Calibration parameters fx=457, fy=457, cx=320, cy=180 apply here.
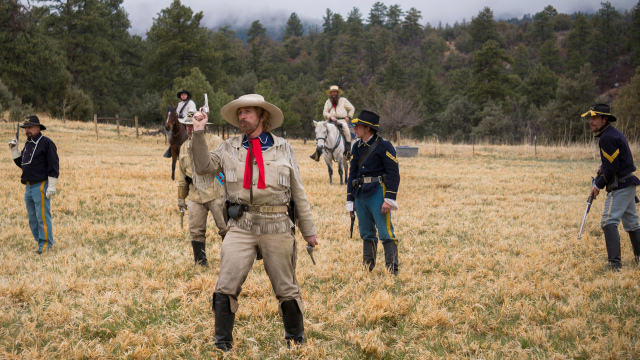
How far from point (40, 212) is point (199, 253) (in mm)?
2559

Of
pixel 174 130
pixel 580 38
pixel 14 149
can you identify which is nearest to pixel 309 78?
pixel 580 38

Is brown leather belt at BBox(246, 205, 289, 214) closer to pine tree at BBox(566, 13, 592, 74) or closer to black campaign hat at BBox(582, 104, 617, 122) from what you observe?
black campaign hat at BBox(582, 104, 617, 122)

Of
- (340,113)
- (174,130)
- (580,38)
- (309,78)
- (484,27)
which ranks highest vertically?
(484,27)

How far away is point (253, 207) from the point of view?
143 inches

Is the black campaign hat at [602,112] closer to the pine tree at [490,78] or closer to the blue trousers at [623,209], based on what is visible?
the blue trousers at [623,209]

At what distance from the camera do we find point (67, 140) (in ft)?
92.8

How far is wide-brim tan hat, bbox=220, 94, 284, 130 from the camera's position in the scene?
357 cm

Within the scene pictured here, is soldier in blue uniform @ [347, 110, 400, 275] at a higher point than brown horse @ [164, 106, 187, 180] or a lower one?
lower

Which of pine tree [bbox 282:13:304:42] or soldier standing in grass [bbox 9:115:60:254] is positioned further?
pine tree [bbox 282:13:304:42]

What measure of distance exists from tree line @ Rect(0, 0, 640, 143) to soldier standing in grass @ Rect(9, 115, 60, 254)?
15628 millimetres

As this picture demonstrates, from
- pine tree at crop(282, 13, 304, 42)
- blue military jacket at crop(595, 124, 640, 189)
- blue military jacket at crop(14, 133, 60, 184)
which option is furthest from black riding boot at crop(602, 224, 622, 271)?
pine tree at crop(282, 13, 304, 42)

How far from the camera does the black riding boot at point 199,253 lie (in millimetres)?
6199

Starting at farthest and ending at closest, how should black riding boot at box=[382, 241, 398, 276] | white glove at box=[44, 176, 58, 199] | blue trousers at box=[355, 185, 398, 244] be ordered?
white glove at box=[44, 176, 58, 199] < black riding boot at box=[382, 241, 398, 276] < blue trousers at box=[355, 185, 398, 244]

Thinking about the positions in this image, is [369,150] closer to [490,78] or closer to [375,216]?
[375,216]
